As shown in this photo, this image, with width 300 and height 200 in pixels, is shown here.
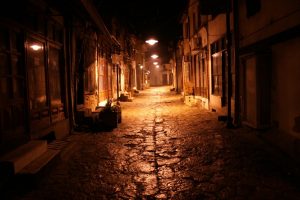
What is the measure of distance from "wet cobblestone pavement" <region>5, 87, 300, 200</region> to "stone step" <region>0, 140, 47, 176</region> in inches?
21.8

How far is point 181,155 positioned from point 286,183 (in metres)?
2.97

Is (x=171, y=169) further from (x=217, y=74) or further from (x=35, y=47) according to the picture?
(x=217, y=74)

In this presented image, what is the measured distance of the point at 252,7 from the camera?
10.1 m

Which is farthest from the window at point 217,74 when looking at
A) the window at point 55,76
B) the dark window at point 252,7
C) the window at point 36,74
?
the window at point 36,74

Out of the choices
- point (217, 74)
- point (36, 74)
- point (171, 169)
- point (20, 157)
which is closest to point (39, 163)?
point (20, 157)

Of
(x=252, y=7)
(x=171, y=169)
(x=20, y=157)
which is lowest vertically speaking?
(x=171, y=169)

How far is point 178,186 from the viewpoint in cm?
571

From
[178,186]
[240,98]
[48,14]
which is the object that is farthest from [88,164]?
[240,98]

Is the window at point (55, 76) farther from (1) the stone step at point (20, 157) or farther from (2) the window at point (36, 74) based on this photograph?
(1) the stone step at point (20, 157)

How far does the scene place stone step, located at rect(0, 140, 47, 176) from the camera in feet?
18.0

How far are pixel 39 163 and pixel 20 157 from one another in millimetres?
531

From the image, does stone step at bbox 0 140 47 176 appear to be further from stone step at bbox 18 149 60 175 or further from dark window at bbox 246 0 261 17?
dark window at bbox 246 0 261 17

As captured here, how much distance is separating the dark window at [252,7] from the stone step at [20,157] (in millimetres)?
8021

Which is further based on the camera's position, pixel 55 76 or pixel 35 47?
pixel 55 76
